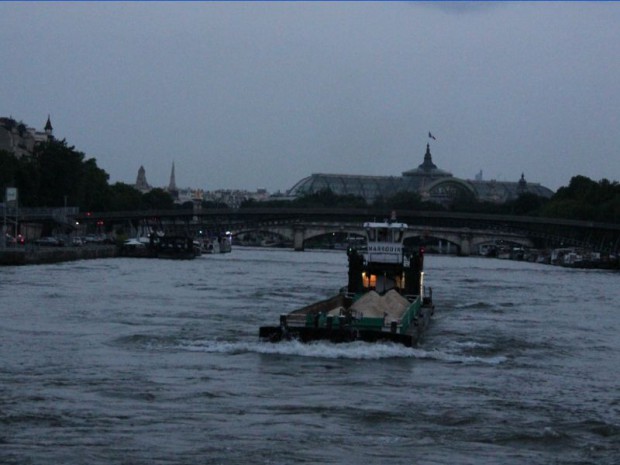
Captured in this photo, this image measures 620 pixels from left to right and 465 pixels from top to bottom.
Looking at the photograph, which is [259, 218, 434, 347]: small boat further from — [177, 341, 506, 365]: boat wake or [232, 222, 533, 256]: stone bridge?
[232, 222, 533, 256]: stone bridge

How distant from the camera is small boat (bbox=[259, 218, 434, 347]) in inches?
1205

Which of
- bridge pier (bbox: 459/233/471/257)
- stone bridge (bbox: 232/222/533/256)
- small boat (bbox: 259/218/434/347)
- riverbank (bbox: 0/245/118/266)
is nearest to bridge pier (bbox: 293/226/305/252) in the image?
stone bridge (bbox: 232/222/533/256)

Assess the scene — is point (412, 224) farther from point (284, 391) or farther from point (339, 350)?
point (284, 391)

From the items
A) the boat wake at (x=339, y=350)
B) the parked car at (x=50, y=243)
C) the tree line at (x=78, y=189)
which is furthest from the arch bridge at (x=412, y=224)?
the boat wake at (x=339, y=350)

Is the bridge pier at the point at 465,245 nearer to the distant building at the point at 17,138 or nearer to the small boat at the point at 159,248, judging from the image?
the distant building at the point at 17,138

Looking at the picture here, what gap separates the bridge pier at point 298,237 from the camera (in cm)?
16488

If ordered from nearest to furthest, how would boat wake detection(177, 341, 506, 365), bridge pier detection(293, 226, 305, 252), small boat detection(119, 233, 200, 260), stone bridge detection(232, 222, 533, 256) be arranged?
boat wake detection(177, 341, 506, 365) → small boat detection(119, 233, 200, 260) → stone bridge detection(232, 222, 533, 256) → bridge pier detection(293, 226, 305, 252)

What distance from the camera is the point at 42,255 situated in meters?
78.1

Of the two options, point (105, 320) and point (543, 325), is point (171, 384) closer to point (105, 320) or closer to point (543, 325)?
point (105, 320)

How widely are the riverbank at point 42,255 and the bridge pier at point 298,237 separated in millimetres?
68825

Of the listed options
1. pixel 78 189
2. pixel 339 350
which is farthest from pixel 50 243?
pixel 339 350

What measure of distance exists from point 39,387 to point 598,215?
405ft

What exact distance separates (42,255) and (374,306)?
150ft

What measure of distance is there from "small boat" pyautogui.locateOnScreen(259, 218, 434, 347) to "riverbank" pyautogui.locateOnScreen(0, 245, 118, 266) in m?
30.8
